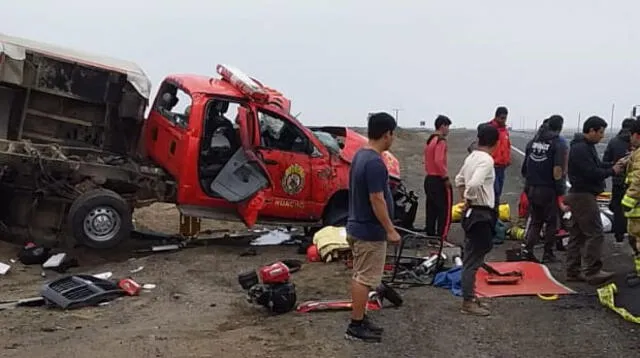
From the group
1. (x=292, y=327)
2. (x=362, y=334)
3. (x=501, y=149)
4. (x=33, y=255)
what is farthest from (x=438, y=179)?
(x=33, y=255)

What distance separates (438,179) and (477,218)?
3.66 m

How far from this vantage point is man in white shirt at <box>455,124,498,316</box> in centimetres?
747

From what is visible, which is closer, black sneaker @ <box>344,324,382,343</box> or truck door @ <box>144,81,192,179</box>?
black sneaker @ <box>344,324,382,343</box>

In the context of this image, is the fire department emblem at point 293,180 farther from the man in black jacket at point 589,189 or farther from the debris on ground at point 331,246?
the man in black jacket at point 589,189

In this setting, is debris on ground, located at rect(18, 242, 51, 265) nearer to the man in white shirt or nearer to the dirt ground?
the dirt ground

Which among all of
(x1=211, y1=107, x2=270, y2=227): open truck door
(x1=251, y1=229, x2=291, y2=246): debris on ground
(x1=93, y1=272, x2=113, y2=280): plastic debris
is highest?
(x1=211, y1=107, x2=270, y2=227): open truck door

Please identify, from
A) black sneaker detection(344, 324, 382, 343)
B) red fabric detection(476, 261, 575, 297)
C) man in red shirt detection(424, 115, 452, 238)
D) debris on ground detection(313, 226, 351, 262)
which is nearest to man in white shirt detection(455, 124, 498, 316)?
red fabric detection(476, 261, 575, 297)

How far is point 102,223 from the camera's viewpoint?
10.4 meters

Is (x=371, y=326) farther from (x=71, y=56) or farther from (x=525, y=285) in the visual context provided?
(x=71, y=56)

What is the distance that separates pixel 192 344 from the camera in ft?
21.5

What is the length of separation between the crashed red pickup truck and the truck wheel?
13 mm

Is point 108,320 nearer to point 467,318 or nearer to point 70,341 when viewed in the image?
point 70,341

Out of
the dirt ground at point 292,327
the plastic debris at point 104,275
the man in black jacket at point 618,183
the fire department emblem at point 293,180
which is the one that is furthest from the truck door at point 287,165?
the man in black jacket at point 618,183

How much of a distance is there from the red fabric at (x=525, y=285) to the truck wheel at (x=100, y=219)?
4.42 metres
